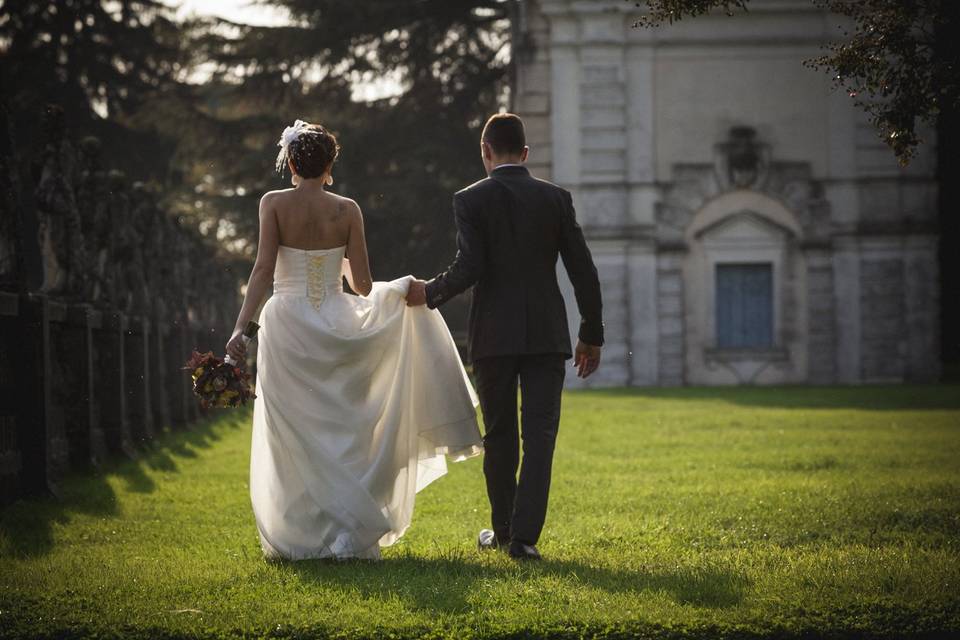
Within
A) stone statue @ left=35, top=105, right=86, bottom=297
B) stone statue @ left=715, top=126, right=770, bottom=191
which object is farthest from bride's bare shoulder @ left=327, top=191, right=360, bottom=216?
stone statue @ left=715, top=126, right=770, bottom=191

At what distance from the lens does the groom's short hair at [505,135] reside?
6875 mm

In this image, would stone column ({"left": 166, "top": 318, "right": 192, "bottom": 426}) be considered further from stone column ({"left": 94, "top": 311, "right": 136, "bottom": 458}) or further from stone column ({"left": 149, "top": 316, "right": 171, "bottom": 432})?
stone column ({"left": 94, "top": 311, "right": 136, "bottom": 458})

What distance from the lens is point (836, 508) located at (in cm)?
858

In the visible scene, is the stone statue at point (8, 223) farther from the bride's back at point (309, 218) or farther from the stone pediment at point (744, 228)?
the stone pediment at point (744, 228)

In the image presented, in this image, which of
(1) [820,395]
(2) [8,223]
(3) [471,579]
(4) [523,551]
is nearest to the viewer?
(3) [471,579]

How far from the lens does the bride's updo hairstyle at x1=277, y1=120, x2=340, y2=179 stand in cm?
696

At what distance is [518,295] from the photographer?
6.75 m

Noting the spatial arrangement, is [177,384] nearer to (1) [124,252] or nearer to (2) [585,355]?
(1) [124,252]

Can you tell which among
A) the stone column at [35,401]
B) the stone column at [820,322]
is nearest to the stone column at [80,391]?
the stone column at [35,401]

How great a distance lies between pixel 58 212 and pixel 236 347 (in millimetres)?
5703

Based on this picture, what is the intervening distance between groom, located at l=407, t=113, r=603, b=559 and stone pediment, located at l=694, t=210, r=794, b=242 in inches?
882

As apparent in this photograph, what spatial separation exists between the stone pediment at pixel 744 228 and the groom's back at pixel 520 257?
22.4 metres

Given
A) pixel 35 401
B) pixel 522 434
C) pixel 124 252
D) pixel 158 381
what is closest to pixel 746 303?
pixel 158 381

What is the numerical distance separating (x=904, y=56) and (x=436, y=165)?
24.2 m
